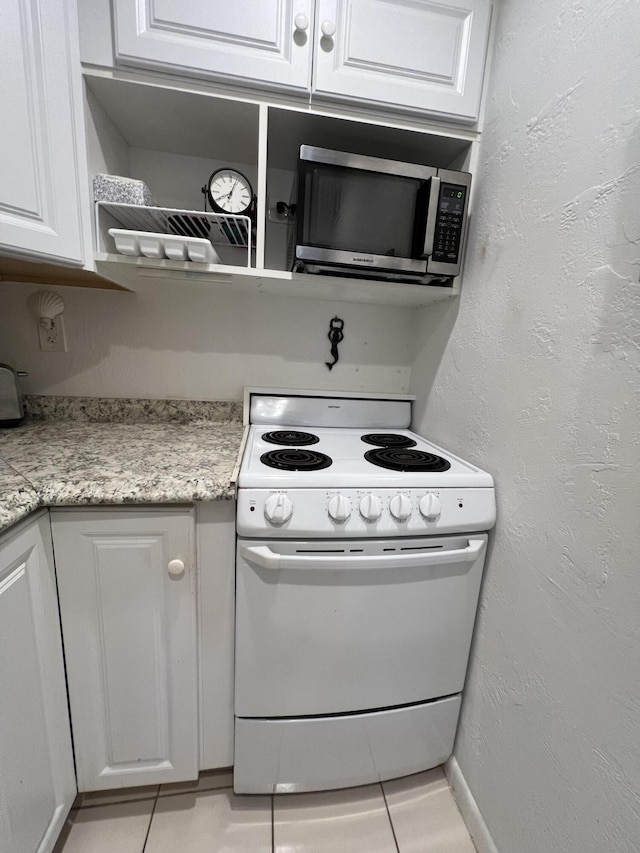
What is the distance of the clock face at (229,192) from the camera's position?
42.3 inches

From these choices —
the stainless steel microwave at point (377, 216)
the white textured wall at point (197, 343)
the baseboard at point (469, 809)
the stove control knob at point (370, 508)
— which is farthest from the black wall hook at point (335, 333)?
the baseboard at point (469, 809)

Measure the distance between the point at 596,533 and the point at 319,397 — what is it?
955 millimetres

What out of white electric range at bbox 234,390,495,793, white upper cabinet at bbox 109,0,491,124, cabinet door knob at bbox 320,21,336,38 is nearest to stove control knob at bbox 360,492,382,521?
white electric range at bbox 234,390,495,793

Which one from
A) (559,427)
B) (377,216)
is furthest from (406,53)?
(559,427)

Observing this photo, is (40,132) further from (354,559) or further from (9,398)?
(354,559)

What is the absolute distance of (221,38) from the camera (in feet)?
2.94

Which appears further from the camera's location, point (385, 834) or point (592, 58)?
point (385, 834)

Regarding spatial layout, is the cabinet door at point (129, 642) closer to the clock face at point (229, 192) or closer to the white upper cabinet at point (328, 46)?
the clock face at point (229, 192)

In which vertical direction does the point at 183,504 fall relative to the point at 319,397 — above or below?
below

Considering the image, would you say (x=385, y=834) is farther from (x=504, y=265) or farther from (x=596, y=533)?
(x=504, y=265)

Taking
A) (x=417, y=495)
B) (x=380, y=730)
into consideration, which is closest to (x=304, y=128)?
(x=417, y=495)

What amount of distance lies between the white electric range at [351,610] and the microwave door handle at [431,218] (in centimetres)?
60

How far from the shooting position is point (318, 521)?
0.85 meters

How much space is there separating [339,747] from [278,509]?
0.74m
